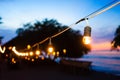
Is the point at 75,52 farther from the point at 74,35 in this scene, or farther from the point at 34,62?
the point at 34,62

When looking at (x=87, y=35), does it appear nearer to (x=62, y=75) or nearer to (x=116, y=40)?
(x=62, y=75)

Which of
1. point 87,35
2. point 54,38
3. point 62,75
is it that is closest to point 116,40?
point 62,75

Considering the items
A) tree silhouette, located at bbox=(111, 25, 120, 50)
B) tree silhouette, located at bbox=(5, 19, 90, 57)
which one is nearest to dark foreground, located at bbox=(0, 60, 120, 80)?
tree silhouette, located at bbox=(111, 25, 120, 50)

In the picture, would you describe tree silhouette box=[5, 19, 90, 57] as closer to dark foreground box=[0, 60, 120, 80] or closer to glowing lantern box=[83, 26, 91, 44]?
dark foreground box=[0, 60, 120, 80]

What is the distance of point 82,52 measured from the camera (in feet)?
129

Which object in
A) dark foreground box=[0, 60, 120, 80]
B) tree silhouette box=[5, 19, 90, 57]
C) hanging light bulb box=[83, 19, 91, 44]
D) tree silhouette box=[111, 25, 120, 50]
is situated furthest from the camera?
tree silhouette box=[5, 19, 90, 57]

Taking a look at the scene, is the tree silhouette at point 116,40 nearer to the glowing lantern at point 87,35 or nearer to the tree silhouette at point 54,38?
→ the tree silhouette at point 54,38

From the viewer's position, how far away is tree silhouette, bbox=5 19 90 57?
35.7 metres

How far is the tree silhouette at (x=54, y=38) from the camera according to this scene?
35.7 metres

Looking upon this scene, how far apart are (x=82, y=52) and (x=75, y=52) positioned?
1460 mm

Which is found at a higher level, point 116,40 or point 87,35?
point 116,40

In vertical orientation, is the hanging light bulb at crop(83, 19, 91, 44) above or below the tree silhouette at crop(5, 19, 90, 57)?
below

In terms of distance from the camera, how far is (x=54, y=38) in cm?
3581

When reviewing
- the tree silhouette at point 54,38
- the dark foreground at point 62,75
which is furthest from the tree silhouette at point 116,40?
the tree silhouette at point 54,38
